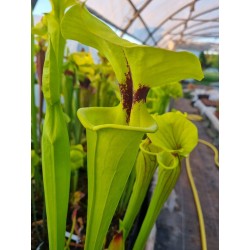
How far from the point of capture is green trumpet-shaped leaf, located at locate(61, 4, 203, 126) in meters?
0.28

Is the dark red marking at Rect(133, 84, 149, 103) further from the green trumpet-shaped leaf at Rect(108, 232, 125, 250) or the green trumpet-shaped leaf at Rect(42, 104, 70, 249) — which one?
the green trumpet-shaped leaf at Rect(108, 232, 125, 250)

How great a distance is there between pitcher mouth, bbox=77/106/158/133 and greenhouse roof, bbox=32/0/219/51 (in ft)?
2.91

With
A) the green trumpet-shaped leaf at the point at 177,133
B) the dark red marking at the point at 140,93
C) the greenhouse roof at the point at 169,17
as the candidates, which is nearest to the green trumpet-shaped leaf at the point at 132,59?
the dark red marking at the point at 140,93

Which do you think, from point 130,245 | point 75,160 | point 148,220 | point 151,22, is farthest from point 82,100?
point 151,22

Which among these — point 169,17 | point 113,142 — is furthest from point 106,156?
point 169,17

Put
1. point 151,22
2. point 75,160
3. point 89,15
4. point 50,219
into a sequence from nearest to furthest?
1. point 89,15
2. point 50,219
3. point 75,160
4. point 151,22

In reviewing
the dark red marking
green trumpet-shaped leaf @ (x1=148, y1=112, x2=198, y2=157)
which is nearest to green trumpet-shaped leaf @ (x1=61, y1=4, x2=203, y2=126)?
the dark red marking

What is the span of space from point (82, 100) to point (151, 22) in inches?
87.9

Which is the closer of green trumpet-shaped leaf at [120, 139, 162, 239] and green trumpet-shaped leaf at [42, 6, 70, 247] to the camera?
green trumpet-shaped leaf at [42, 6, 70, 247]

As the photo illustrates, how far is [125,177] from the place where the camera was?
37 cm

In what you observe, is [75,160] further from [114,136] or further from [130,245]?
[114,136]

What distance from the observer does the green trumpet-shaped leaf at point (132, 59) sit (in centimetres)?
28

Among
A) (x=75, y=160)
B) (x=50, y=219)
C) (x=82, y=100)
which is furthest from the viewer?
(x=82, y=100)

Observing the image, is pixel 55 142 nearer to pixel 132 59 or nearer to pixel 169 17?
pixel 132 59
